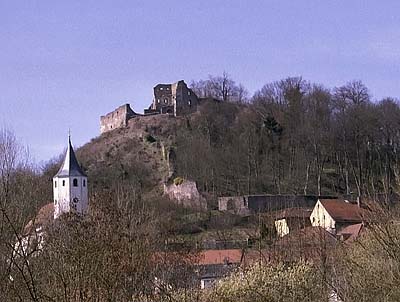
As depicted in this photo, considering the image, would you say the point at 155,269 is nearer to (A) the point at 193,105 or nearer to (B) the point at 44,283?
(B) the point at 44,283

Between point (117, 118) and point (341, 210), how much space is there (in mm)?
31608

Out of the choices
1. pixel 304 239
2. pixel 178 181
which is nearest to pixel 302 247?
pixel 304 239

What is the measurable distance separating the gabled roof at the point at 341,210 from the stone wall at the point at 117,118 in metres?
27.6

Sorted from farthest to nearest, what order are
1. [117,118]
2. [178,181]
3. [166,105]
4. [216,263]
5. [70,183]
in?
[117,118], [166,105], [178,181], [70,183], [216,263]

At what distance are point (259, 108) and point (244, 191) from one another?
43.2 feet

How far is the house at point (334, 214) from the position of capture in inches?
1822

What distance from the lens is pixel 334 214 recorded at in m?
47.3

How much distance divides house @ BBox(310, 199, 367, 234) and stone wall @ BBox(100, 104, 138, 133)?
27363 millimetres

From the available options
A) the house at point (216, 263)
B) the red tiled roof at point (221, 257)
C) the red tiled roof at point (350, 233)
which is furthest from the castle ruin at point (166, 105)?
the house at point (216, 263)

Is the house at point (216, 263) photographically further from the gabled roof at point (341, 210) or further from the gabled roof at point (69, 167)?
the gabled roof at point (69, 167)

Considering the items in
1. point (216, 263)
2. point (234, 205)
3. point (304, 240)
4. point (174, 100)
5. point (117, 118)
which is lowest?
point (216, 263)

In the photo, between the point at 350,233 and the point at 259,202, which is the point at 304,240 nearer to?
the point at 350,233

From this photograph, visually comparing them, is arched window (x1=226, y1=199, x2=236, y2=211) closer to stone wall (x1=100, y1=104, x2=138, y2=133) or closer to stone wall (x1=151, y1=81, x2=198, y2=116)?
stone wall (x1=151, y1=81, x2=198, y2=116)

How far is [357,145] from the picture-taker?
6462cm
